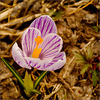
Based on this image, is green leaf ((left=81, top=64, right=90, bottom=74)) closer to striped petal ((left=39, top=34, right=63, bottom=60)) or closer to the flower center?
striped petal ((left=39, top=34, right=63, bottom=60))

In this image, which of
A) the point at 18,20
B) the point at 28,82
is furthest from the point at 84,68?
the point at 18,20

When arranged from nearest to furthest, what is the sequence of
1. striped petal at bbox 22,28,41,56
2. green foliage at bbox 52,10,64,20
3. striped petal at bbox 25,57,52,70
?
striped petal at bbox 25,57,52,70 < striped petal at bbox 22,28,41,56 < green foliage at bbox 52,10,64,20

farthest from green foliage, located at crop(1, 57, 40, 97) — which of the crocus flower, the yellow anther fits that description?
the yellow anther

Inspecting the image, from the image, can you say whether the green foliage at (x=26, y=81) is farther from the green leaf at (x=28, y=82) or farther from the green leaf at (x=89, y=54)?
the green leaf at (x=89, y=54)

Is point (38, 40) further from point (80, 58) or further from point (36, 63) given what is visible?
point (80, 58)

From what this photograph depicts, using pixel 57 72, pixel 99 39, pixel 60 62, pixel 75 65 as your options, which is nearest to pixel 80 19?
pixel 99 39

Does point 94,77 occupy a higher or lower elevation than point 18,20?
lower

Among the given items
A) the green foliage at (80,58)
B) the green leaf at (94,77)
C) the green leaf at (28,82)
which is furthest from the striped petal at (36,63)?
the green leaf at (94,77)
